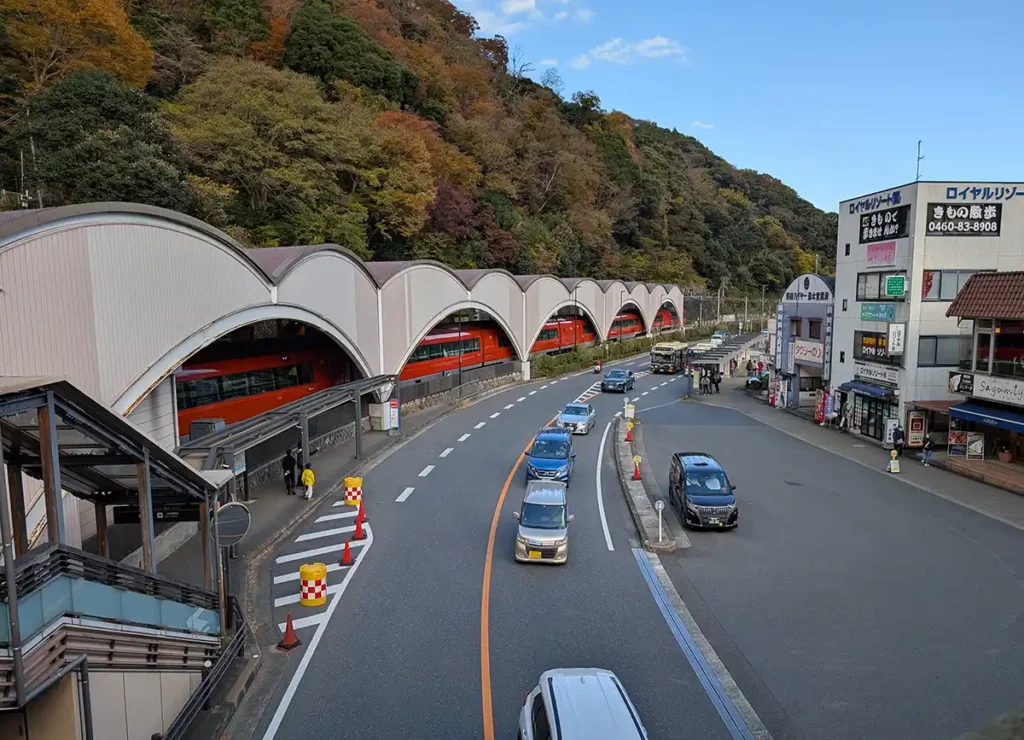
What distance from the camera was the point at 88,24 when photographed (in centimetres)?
3369

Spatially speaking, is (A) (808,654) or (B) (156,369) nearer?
(A) (808,654)

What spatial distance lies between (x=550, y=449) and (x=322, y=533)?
781 centimetres

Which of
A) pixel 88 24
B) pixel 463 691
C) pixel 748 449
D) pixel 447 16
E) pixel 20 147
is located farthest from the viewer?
pixel 447 16

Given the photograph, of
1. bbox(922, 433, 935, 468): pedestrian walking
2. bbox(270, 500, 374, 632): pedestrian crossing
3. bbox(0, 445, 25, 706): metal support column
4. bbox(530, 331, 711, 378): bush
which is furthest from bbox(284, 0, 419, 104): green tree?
bbox(0, 445, 25, 706): metal support column

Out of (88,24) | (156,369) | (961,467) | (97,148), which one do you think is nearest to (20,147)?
(97,148)

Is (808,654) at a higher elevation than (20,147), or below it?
below

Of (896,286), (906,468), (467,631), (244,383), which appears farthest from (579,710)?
(896,286)

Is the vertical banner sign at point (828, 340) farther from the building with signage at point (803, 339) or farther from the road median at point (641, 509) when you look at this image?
the road median at point (641, 509)

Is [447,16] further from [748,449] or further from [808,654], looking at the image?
[808,654]

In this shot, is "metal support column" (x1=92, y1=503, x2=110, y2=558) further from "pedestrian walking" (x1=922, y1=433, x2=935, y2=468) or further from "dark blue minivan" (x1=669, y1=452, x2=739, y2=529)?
"pedestrian walking" (x1=922, y1=433, x2=935, y2=468)

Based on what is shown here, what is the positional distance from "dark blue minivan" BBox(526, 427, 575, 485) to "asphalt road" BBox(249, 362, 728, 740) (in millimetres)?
761

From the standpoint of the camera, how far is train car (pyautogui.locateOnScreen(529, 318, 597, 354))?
167 feet

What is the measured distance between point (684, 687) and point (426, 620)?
181 inches

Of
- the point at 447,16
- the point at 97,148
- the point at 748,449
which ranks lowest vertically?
the point at 748,449
